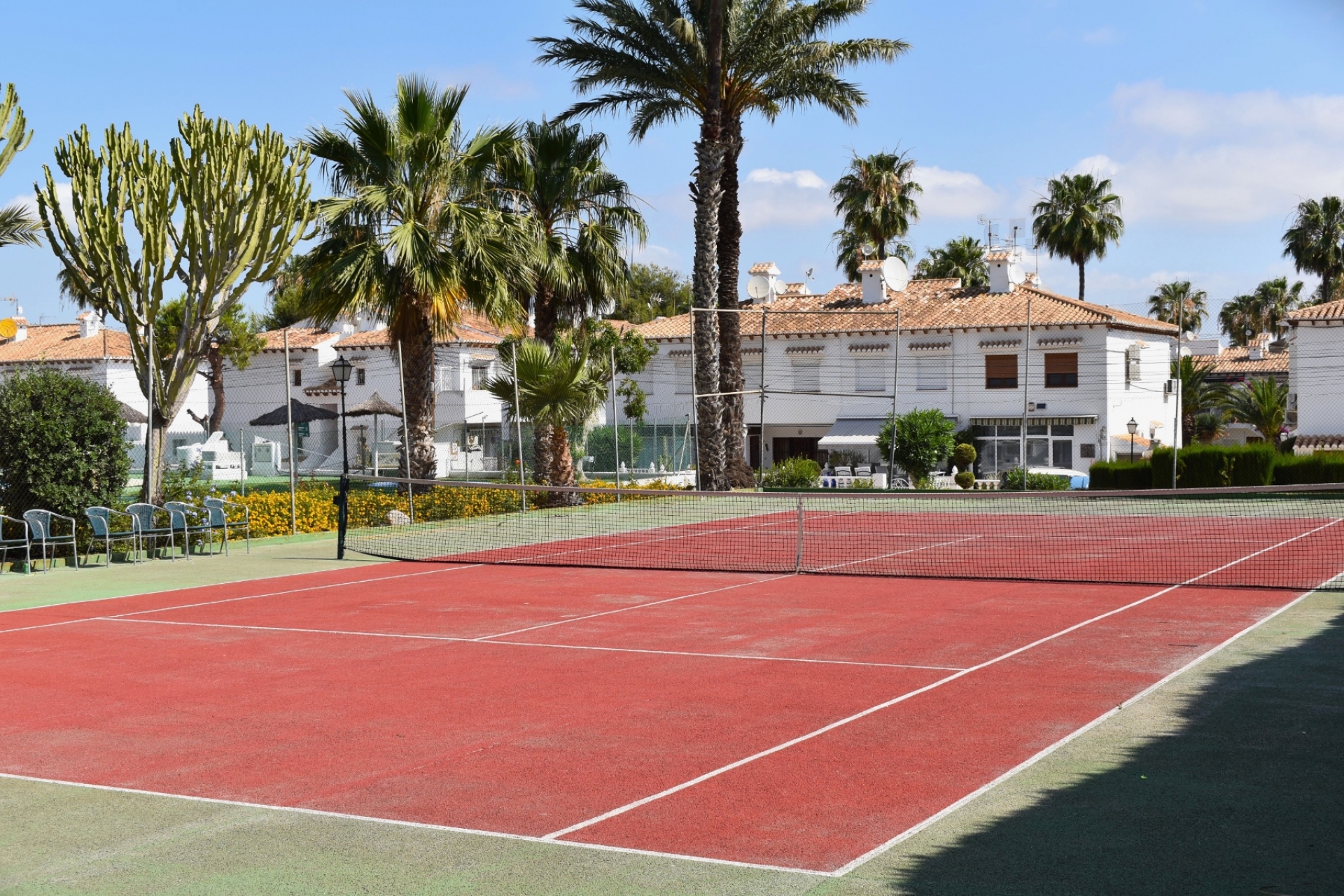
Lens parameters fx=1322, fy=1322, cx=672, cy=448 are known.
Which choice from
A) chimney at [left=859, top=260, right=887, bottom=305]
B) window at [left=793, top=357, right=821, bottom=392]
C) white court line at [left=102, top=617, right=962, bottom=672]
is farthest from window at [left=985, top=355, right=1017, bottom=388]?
white court line at [left=102, top=617, right=962, bottom=672]

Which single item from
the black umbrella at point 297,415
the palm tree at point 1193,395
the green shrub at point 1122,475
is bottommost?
the green shrub at point 1122,475

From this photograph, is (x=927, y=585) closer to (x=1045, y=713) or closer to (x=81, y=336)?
(x=1045, y=713)

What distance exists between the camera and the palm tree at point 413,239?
2608cm

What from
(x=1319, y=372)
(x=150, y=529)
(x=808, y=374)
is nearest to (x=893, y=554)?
(x=150, y=529)

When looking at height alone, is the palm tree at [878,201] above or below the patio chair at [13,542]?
above

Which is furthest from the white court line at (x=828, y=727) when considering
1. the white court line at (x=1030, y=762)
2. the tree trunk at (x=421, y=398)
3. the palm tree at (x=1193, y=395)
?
the palm tree at (x=1193, y=395)

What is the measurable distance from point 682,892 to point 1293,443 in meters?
43.7

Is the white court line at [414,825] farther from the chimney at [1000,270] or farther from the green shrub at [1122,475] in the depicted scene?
the chimney at [1000,270]

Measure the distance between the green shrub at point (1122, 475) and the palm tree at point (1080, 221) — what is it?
25.3m

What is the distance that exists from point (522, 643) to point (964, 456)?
114 feet

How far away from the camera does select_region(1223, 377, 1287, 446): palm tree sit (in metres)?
46.8

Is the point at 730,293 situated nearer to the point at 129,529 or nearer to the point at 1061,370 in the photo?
the point at 129,529

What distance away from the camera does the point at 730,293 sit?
1335 inches

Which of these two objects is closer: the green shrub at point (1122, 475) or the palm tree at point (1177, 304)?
the green shrub at point (1122, 475)
